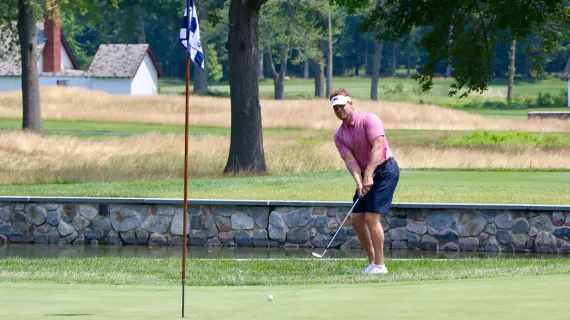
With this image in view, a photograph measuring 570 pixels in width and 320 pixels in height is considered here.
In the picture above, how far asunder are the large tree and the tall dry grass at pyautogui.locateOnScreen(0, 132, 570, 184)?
2.00 metres

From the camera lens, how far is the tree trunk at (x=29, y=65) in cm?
3359

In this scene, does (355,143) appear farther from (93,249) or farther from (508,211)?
(93,249)

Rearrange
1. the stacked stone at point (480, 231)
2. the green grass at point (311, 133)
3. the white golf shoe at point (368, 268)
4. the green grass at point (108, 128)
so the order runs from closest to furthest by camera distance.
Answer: the white golf shoe at point (368, 268) < the stacked stone at point (480, 231) < the green grass at point (311, 133) < the green grass at point (108, 128)

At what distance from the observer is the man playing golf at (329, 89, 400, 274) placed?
10406 mm

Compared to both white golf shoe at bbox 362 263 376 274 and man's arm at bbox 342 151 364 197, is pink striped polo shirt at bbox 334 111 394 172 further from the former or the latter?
white golf shoe at bbox 362 263 376 274

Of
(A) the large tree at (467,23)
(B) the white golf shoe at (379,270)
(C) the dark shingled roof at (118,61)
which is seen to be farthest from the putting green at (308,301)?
(C) the dark shingled roof at (118,61)

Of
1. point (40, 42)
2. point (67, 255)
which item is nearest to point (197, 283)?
point (67, 255)

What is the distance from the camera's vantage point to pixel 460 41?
25.2 meters

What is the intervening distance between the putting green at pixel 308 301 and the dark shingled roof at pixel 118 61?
70784mm

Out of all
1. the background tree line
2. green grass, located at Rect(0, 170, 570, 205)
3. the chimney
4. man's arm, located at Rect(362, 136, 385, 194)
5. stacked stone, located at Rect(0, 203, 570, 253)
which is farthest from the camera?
the background tree line

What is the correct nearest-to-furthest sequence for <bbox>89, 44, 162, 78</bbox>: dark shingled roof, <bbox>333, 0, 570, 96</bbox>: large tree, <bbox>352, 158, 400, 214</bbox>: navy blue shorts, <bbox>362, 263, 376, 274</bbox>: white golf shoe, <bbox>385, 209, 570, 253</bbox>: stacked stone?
<bbox>352, 158, 400, 214</bbox>: navy blue shorts → <bbox>362, 263, 376, 274</bbox>: white golf shoe → <bbox>385, 209, 570, 253</bbox>: stacked stone → <bbox>333, 0, 570, 96</bbox>: large tree → <bbox>89, 44, 162, 78</bbox>: dark shingled roof

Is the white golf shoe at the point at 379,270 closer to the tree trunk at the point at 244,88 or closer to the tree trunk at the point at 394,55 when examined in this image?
the tree trunk at the point at 244,88

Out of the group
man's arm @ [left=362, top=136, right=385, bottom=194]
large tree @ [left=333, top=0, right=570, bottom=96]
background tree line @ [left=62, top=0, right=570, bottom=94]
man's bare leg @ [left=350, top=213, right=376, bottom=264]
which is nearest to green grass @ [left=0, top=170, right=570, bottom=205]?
large tree @ [left=333, top=0, right=570, bottom=96]

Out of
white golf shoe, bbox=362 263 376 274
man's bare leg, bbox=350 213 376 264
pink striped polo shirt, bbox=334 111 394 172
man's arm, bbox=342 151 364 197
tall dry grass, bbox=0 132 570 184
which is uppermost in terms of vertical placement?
pink striped polo shirt, bbox=334 111 394 172
